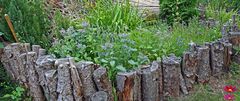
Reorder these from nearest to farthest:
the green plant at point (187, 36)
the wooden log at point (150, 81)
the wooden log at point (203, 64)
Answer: the wooden log at point (150, 81) → the wooden log at point (203, 64) → the green plant at point (187, 36)

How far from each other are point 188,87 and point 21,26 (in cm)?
200

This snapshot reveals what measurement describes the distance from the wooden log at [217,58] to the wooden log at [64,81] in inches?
68.3

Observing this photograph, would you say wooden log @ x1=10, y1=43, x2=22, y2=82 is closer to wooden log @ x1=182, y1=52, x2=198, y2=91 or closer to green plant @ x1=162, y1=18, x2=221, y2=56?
green plant @ x1=162, y1=18, x2=221, y2=56

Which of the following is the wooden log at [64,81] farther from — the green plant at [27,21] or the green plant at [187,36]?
the green plant at [187,36]

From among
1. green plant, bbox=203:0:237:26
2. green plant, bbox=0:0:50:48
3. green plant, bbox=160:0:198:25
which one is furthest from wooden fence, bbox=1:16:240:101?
green plant, bbox=160:0:198:25

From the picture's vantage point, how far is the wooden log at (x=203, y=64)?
12.8ft

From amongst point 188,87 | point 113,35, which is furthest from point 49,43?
point 188,87

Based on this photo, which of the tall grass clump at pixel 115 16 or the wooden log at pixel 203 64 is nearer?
the wooden log at pixel 203 64

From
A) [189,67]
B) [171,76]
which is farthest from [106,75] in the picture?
[189,67]

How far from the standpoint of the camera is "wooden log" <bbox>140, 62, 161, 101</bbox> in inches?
133

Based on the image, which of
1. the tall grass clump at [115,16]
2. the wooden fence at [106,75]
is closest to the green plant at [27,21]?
the wooden fence at [106,75]

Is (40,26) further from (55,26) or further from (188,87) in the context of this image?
(188,87)

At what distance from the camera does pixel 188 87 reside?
3857mm

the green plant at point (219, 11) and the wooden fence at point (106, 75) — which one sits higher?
the green plant at point (219, 11)
